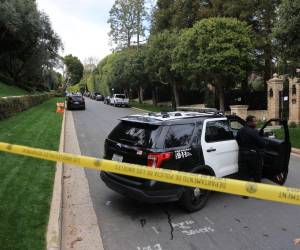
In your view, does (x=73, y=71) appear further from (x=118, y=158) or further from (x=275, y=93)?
(x=118, y=158)

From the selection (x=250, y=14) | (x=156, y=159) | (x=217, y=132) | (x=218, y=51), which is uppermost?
(x=250, y=14)

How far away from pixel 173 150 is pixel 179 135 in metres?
0.38

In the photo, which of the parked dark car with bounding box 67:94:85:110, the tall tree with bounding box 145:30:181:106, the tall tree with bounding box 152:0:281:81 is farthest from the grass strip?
the parked dark car with bounding box 67:94:85:110

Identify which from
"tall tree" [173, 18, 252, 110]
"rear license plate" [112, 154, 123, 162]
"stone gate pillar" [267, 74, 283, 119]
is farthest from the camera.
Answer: "tall tree" [173, 18, 252, 110]

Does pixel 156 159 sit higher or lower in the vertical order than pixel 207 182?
lower

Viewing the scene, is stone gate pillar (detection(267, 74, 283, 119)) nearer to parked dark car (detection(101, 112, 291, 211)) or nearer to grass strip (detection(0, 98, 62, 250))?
parked dark car (detection(101, 112, 291, 211))

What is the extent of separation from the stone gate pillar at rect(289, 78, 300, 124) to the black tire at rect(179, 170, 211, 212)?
52.3 feet

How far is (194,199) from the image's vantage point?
6.39 metres

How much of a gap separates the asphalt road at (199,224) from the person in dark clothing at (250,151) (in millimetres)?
563

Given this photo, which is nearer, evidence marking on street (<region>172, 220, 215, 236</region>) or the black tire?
evidence marking on street (<region>172, 220, 215, 236</region>)

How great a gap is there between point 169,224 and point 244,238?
1.18 metres

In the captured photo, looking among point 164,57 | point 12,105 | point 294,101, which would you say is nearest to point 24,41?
point 164,57

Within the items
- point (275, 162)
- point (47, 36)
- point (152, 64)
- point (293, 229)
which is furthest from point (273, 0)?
point (293, 229)

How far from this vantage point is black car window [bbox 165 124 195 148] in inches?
241
